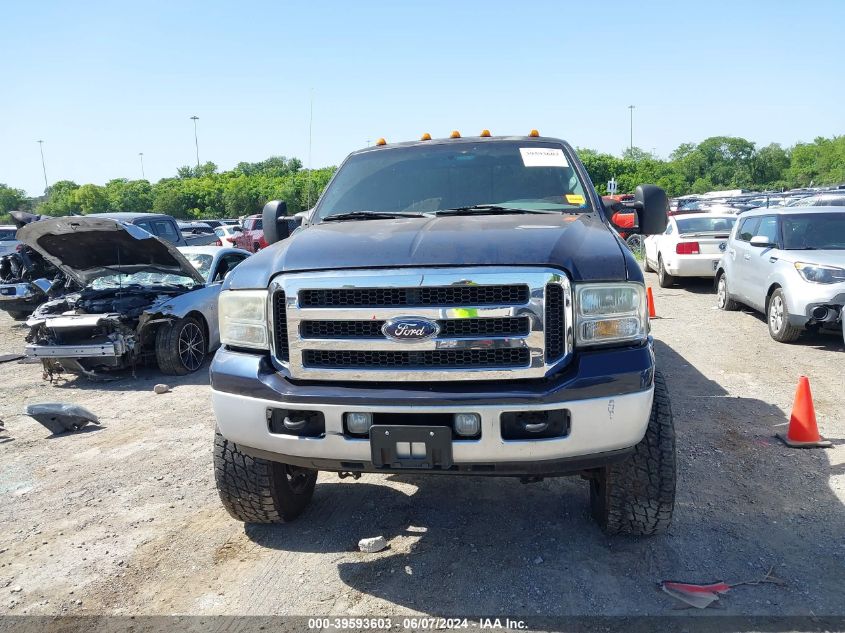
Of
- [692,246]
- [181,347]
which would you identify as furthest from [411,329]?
[692,246]

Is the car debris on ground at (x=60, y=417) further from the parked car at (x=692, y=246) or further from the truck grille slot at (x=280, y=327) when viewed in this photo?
the parked car at (x=692, y=246)

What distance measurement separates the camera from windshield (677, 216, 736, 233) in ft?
45.2

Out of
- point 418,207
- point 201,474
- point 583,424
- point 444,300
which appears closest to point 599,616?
point 583,424

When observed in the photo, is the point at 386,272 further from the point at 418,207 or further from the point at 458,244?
the point at 418,207

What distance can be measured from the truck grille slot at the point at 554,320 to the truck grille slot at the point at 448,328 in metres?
0.11

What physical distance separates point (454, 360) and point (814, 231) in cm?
801

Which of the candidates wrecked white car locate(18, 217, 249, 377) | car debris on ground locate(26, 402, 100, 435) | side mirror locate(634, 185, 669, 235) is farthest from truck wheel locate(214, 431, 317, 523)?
wrecked white car locate(18, 217, 249, 377)

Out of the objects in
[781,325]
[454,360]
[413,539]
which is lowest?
[413,539]

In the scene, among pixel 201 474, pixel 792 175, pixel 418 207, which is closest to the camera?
pixel 418 207

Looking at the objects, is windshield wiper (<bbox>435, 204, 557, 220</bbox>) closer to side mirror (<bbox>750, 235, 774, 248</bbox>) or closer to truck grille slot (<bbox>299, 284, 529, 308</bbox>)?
truck grille slot (<bbox>299, 284, 529, 308</bbox>)

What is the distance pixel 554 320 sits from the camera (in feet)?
9.93

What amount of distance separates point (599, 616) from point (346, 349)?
1.61 m

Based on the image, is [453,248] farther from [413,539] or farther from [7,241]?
[7,241]

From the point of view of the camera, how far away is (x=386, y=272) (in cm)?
309
